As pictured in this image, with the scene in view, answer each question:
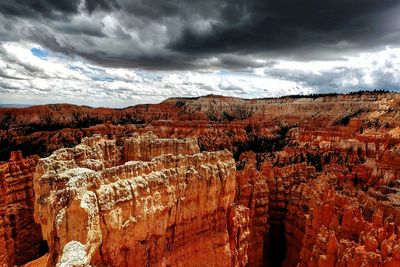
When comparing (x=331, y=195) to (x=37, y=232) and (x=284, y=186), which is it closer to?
(x=284, y=186)

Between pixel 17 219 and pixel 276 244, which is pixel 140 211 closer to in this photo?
pixel 276 244

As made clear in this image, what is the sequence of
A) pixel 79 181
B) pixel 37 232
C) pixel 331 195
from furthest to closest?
pixel 37 232 < pixel 331 195 < pixel 79 181

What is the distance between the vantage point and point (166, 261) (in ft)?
43.2

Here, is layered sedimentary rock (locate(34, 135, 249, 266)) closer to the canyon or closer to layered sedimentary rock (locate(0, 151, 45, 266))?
the canyon

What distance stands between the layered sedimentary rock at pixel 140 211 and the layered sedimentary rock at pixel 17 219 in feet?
32.6

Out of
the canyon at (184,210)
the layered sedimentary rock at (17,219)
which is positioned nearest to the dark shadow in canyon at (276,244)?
the canyon at (184,210)

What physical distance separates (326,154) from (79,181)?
4504cm

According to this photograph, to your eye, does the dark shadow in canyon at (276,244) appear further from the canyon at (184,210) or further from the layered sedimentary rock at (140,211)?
the layered sedimentary rock at (140,211)

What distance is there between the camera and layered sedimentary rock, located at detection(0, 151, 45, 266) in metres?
22.1

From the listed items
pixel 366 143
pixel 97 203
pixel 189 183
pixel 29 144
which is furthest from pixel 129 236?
pixel 29 144

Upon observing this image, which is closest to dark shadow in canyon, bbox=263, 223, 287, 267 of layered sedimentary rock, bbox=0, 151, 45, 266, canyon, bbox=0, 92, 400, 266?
canyon, bbox=0, 92, 400, 266

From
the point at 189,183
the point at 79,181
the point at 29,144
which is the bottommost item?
the point at 29,144

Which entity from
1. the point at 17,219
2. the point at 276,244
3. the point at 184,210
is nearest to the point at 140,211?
the point at 184,210

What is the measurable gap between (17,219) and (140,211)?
56.8 feet
